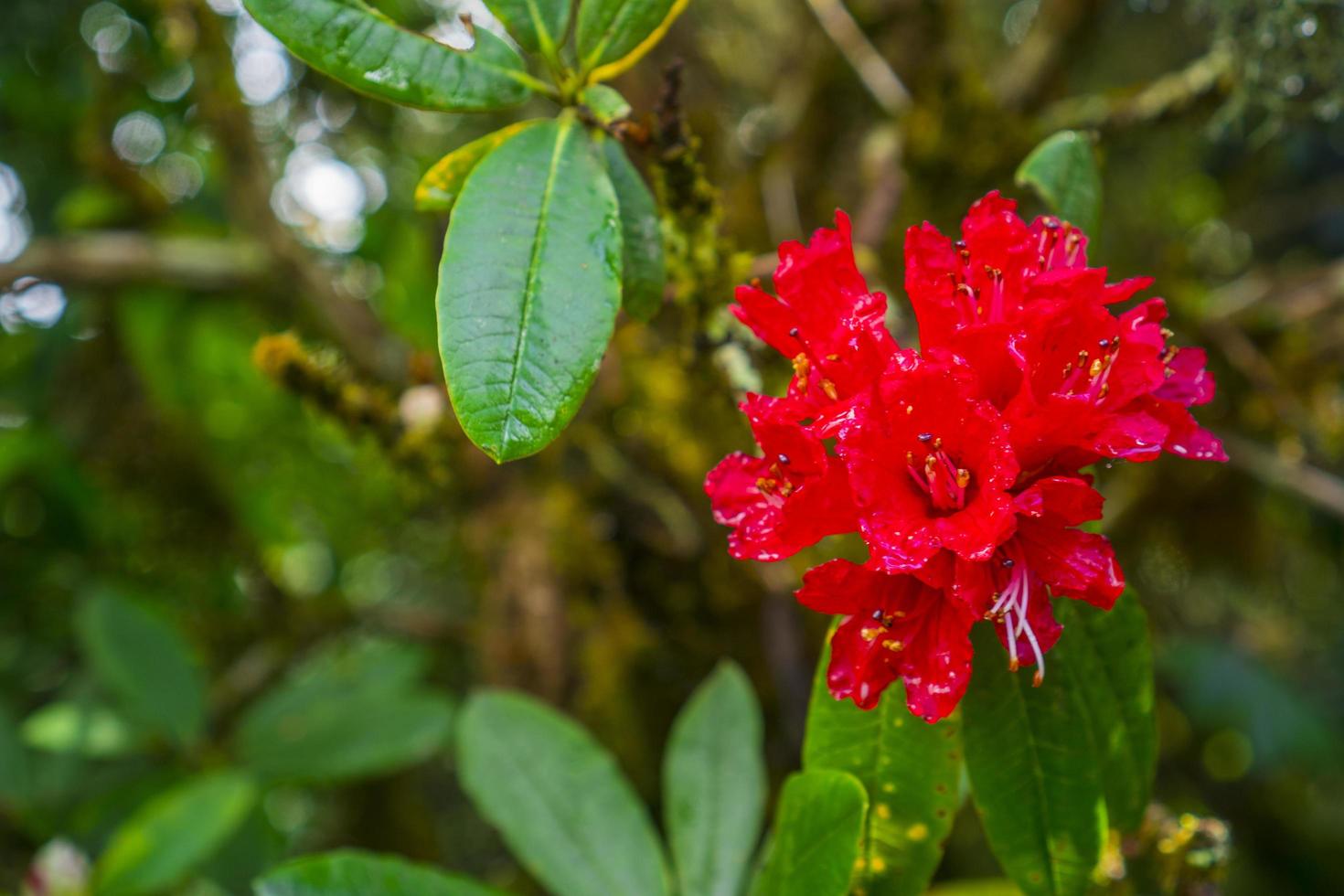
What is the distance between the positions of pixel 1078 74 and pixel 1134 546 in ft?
3.85

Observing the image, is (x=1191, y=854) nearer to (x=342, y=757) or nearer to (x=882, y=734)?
(x=882, y=734)

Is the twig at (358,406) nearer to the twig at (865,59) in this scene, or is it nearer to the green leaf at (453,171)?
the green leaf at (453,171)

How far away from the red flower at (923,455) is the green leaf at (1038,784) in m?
0.20

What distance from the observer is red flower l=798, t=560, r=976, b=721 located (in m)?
0.83

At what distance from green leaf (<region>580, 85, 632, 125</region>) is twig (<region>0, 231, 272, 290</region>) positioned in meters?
1.49

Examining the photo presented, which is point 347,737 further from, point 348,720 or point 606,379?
point 606,379

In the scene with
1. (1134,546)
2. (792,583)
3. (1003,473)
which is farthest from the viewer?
(1134,546)

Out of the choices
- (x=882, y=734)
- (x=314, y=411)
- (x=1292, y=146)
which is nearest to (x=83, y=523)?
(x=314, y=411)

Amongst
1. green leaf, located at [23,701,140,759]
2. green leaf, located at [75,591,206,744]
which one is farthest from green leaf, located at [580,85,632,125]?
green leaf, located at [23,701,140,759]

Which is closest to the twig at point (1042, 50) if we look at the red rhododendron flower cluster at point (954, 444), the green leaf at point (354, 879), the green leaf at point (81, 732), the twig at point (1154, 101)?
the twig at point (1154, 101)

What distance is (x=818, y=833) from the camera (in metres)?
0.89

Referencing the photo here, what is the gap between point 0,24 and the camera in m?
2.34

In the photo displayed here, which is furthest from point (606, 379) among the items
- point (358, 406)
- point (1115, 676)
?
point (1115, 676)

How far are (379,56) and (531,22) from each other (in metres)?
0.15
